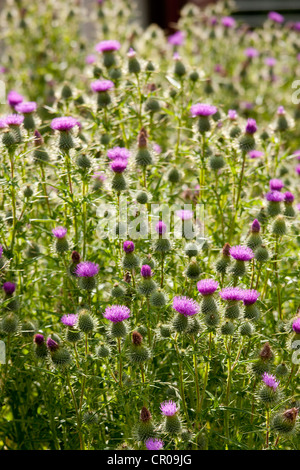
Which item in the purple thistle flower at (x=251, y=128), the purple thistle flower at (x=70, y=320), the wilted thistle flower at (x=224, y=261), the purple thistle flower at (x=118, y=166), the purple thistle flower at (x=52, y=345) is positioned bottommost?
the purple thistle flower at (x=52, y=345)

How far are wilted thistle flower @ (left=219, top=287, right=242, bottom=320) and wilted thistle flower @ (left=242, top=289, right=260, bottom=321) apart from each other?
0.22 feet

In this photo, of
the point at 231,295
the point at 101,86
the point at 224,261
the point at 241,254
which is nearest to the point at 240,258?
the point at 241,254

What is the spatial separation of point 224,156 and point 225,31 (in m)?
4.07

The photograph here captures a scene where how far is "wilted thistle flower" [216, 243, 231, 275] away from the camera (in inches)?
113

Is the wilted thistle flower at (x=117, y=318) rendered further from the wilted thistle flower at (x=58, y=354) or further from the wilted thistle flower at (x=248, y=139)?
the wilted thistle flower at (x=248, y=139)

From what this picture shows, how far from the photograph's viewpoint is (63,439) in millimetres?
3059

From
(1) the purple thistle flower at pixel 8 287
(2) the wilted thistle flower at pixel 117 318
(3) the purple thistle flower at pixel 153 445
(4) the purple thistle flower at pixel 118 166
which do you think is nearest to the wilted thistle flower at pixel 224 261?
(2) the wilted thistle flower at pixel 117 318

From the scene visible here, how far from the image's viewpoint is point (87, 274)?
2814 millimetres

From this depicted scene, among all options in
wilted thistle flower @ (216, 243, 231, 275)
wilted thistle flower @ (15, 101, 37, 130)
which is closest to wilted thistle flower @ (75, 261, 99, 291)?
wilted thistle flower @ (216, 243, 231, 275)

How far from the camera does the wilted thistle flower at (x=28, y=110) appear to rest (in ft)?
11.5

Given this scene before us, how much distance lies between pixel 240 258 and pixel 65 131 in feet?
3.78

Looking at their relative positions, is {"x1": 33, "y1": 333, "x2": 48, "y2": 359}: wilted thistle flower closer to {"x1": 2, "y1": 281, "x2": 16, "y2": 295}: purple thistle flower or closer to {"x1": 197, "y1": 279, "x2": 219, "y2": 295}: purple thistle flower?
{"x1": 2, "y1": 281, "x2": 16, "y2": 295}: purple thistle flower
